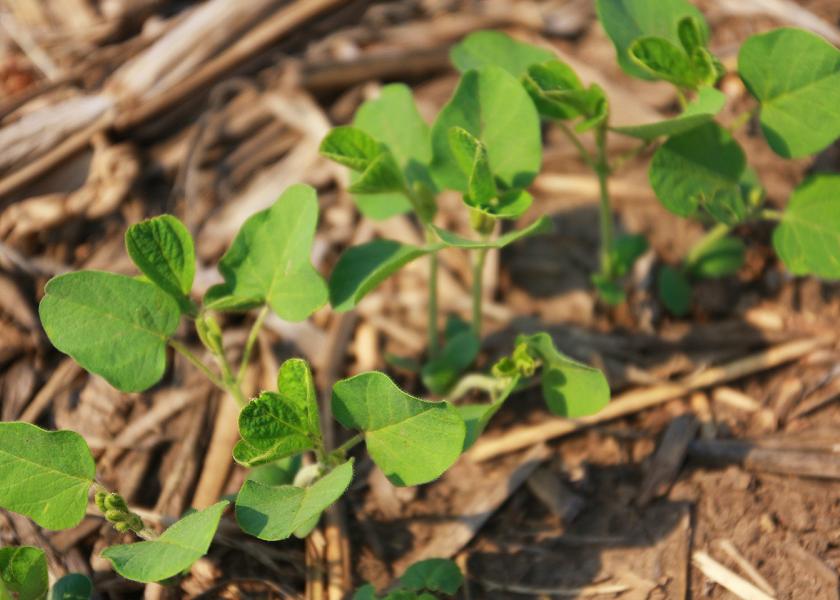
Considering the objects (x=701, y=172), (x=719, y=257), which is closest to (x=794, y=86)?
(x=701, y=172)

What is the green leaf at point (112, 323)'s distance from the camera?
147 centimetres

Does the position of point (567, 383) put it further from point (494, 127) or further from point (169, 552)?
point (169, 552)

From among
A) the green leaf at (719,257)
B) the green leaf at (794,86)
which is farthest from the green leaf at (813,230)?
the green leaf at (719,257)

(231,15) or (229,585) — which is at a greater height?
(231,15)

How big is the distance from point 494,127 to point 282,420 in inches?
26.3

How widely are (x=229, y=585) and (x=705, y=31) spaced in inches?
53.2

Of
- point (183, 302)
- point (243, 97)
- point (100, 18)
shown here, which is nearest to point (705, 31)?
point (183, 302)

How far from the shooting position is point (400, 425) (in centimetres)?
143

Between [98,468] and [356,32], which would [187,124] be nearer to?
[356,32]

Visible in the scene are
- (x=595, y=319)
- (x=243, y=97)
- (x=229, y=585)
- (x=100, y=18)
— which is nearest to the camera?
(x=229, y=585)

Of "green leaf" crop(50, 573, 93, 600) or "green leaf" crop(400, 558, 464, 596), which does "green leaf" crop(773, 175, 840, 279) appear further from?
"green leaf" crop(50, 573, 93, 600)

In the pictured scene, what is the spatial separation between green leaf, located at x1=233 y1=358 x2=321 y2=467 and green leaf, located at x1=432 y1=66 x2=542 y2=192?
0.50 meters

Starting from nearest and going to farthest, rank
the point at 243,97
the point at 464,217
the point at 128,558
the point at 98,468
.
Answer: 1. the point at 128,558
2. the point at 98,468
3. the point at 464,217
4. the point at 243,97

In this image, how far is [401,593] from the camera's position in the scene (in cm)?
149
